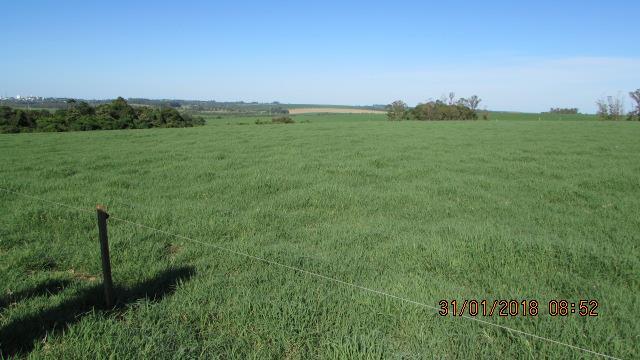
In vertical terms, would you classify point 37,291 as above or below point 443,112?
below

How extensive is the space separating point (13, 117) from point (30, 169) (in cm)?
3256

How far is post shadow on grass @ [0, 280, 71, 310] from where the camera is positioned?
3949mm

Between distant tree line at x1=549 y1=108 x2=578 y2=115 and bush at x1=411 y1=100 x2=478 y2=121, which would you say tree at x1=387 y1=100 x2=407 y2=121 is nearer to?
bush at x1=411 y1=100 x2=478 y2=121

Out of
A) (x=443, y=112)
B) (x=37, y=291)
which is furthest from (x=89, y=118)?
(x=443, y=112)

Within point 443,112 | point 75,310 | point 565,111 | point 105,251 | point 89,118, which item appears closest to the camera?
point 105,251

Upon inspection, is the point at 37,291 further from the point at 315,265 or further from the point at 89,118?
the point at 89,118

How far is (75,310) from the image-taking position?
3740mm

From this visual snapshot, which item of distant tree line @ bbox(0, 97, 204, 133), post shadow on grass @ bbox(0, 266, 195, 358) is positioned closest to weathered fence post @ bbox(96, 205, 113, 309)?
post shadow on grass @ bbox(0, 266, 195, 358)

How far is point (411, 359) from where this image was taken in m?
3.06

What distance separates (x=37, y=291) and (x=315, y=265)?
2980 mm

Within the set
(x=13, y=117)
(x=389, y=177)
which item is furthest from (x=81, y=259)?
(x=13, y=117)

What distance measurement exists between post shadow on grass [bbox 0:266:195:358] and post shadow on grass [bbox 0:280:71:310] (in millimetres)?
365

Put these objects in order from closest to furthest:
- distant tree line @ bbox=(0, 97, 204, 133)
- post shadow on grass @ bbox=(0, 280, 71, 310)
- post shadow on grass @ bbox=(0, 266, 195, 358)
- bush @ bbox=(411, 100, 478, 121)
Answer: post shadow on grass @ bbox=(0, 266, 195, 358), post shadow on grass @ bbox=(0, 280, 71, 310), distant tree line @ bbox=(0, 97, 204, 133), bush @ bbox=(411, 100, 478, 121)

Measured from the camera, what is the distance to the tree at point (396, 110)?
72.7 metres
